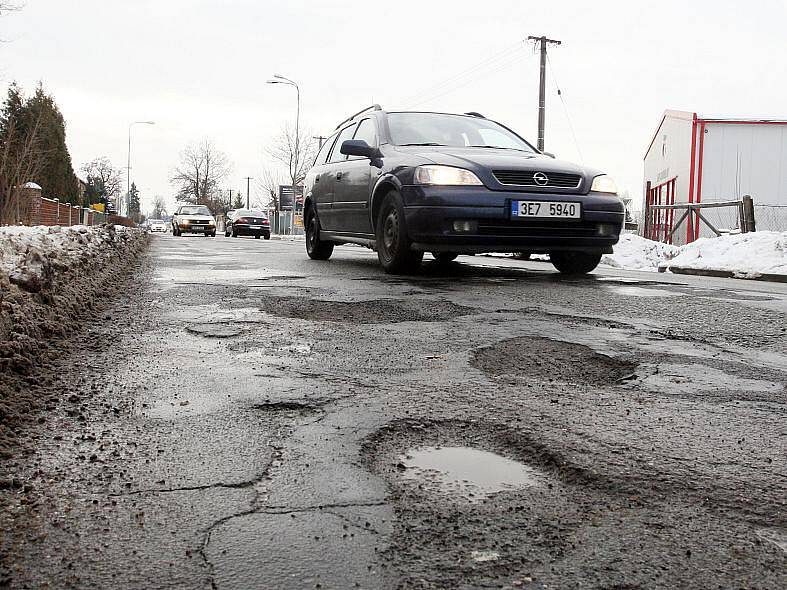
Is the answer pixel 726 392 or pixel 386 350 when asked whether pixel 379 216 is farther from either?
pixel 726 392

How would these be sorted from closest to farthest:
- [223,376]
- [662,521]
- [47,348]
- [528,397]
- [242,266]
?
[662,521], [528,397], [223,376], [47,348], [242,266]

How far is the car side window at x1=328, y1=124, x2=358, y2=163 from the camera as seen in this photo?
917 cm

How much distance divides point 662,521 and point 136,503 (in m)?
1.14

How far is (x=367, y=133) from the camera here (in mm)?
8453

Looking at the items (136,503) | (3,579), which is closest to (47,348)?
(136,503)

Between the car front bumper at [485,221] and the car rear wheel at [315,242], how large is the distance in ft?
10.9

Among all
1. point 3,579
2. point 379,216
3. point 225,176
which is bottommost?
point 3,579

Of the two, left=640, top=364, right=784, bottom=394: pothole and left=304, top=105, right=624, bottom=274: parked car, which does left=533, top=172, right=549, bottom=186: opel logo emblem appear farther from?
left=640, top=364, right=784, bottom=394: pothole

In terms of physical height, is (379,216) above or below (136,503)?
above

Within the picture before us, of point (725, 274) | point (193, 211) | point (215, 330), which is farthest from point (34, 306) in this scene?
point (193, 211)

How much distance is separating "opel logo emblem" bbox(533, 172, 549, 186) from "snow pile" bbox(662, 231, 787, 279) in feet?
16.4

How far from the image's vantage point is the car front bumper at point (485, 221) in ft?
21.9

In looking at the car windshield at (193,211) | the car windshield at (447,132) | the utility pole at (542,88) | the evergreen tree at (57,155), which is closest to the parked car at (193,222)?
the car windshield at (193,211)

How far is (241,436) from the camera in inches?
90.9
